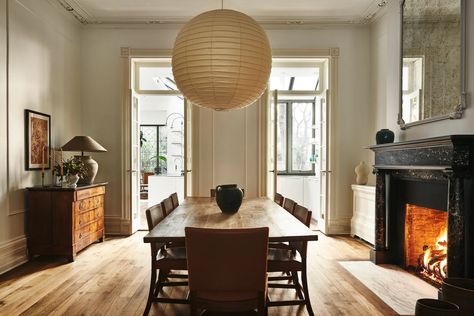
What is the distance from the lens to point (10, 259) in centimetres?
396

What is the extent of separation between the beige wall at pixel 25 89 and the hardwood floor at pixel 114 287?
559 millimetres

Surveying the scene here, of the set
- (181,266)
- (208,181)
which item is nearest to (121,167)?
(208,181)

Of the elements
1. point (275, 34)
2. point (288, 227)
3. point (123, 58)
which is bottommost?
point (288, 227)

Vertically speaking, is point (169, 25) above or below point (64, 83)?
above

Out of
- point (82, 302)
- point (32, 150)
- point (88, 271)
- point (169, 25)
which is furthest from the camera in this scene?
point (169, 25)

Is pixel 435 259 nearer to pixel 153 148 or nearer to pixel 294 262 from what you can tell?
pixel 294 262

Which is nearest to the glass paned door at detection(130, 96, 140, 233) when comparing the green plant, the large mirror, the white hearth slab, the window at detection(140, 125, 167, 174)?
the green plant

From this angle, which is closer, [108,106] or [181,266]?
[181,266]

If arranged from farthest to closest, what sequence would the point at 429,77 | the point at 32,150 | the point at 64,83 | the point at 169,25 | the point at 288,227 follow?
the point at 169,25, the point at 64,83, the point at 32,150, the point at 429,77, the point at 288,227

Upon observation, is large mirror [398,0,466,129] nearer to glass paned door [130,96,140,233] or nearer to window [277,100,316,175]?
glass paned door [130,96,140,233]

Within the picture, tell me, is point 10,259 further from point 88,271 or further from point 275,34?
point 275,34

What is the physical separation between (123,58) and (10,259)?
3.23m

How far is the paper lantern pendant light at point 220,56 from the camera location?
8.39 feet

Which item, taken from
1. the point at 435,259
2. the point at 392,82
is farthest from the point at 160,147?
the point at 435,259
